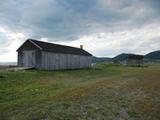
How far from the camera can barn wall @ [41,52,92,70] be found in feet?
123

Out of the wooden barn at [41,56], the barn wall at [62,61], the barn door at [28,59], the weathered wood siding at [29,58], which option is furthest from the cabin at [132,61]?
the barn door at [28,59]

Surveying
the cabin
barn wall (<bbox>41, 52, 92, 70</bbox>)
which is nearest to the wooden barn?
barn wall (<bbox>41, 52, 92, 70</bbox>)

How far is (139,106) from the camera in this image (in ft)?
33.7

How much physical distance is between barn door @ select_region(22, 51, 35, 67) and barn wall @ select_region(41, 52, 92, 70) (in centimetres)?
196

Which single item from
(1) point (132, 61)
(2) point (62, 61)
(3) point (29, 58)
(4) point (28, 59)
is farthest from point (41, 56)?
(1) point (132, 61)

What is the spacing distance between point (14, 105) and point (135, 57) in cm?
8970

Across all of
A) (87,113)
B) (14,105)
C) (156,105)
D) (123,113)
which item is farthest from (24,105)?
(156,105)

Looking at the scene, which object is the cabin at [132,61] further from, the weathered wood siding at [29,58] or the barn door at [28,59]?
the barn door at [28,59]

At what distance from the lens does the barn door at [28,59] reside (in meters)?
37.4

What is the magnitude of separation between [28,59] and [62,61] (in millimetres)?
7129

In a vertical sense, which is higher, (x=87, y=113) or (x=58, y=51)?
(x=58, y=51)

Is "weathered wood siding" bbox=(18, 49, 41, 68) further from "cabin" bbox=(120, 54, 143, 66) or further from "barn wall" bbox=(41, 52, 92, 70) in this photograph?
"cabin" bbox=(120, 54, 143, 66)

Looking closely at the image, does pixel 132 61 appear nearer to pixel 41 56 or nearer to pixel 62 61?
pixel 62 61

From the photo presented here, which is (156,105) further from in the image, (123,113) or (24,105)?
(24,105)
